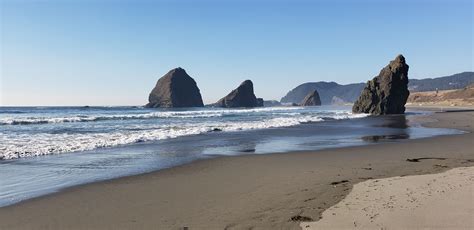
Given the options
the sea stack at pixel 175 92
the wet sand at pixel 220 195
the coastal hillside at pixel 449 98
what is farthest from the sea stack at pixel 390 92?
the sea stack at pixel 175 92

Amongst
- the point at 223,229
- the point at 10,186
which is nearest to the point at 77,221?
the point at 223,229

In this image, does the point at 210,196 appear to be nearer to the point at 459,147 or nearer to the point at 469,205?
the point at 469,205

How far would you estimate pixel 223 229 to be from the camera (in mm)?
6000

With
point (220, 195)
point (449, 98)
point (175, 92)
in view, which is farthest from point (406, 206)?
point (175, 92)

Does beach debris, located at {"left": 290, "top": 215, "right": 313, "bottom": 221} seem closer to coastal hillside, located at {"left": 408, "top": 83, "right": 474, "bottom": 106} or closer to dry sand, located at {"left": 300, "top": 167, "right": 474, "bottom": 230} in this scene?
dry sand, located at {"left": 300, "top": 167, "right": 474, "bottom": 230}

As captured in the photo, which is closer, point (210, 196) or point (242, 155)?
point (210, 196)

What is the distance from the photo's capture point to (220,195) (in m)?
8.26

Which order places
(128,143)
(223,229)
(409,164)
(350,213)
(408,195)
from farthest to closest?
(128,143)
(409,164)
(408,195)
(350,213)
(223,229)

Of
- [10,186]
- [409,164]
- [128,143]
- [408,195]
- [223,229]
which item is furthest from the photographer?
[128,143]

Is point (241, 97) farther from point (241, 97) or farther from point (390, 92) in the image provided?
point (390, 92)

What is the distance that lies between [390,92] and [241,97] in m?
116

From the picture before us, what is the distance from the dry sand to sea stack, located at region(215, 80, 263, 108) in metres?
164

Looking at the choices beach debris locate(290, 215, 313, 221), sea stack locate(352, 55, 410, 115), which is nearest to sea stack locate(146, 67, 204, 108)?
sea stack locate(352, 55, 410, 115)

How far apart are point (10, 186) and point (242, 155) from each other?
781 cm
